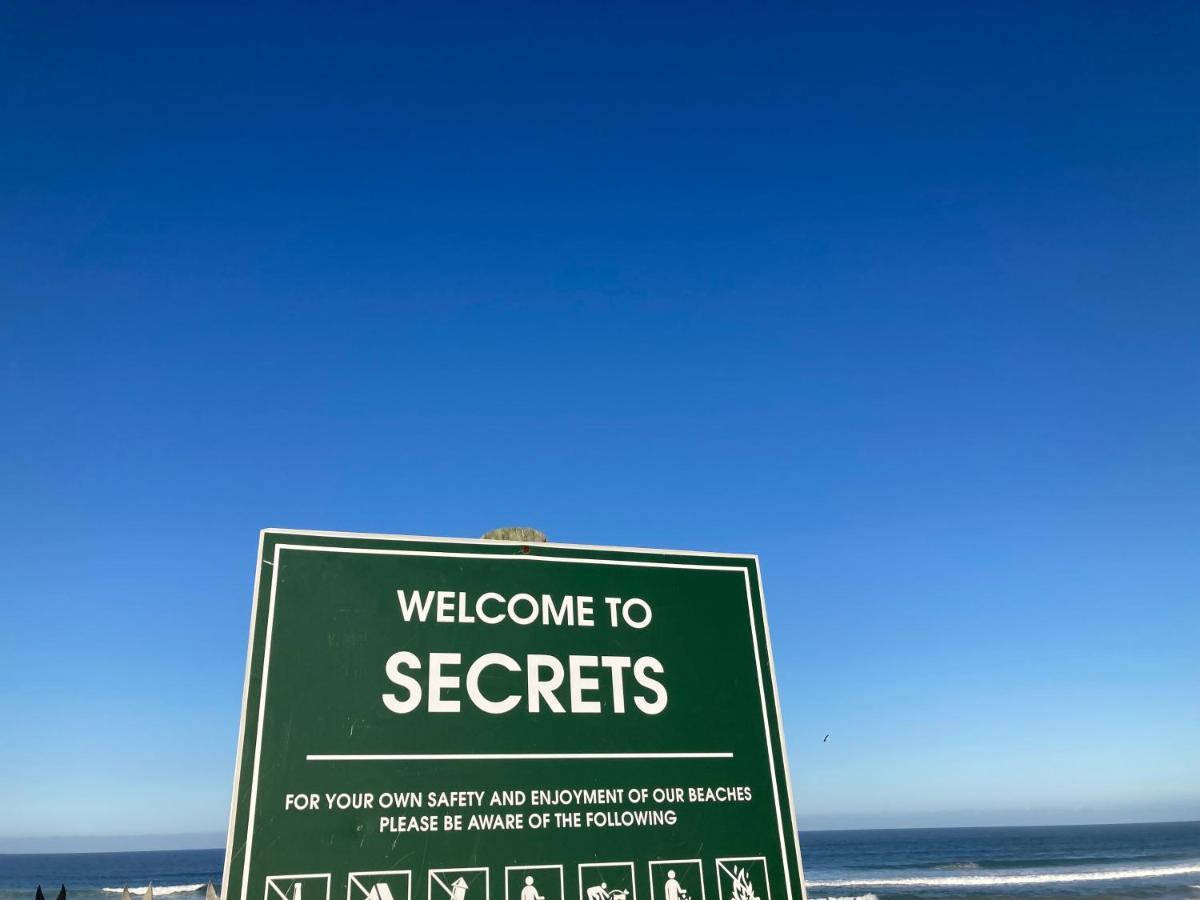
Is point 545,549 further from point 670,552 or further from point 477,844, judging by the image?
point 477,844

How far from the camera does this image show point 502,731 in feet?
10.3

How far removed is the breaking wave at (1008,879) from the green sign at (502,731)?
54.0m

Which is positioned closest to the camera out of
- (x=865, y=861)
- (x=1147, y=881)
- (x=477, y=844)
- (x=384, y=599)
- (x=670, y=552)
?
(x=477, y=844)

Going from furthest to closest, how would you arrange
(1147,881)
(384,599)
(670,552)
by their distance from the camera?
(1147,881) → (670,552) → (384,599)

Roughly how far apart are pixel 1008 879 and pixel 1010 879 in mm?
115

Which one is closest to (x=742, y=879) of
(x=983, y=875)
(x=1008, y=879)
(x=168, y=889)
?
(x=1008, y=879)

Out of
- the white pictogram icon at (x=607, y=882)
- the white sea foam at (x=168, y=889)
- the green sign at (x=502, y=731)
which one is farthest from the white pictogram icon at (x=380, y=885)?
the white sea foam at (x=168, y=889)

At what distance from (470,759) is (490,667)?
351mm

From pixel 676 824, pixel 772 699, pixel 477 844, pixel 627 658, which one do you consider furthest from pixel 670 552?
pixel 477 844

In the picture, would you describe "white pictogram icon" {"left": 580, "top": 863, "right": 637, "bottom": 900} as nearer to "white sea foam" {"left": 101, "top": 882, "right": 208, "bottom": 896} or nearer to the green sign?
the green sign

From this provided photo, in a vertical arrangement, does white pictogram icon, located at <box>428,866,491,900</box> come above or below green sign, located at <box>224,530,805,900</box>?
below

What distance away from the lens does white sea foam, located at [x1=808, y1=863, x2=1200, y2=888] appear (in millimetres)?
47906

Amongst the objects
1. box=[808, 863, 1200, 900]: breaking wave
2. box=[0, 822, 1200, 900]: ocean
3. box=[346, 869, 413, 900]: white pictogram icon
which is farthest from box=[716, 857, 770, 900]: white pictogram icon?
box=[808, 863, 1200, 900]: breaking wave

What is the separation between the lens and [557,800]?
3.09 m
